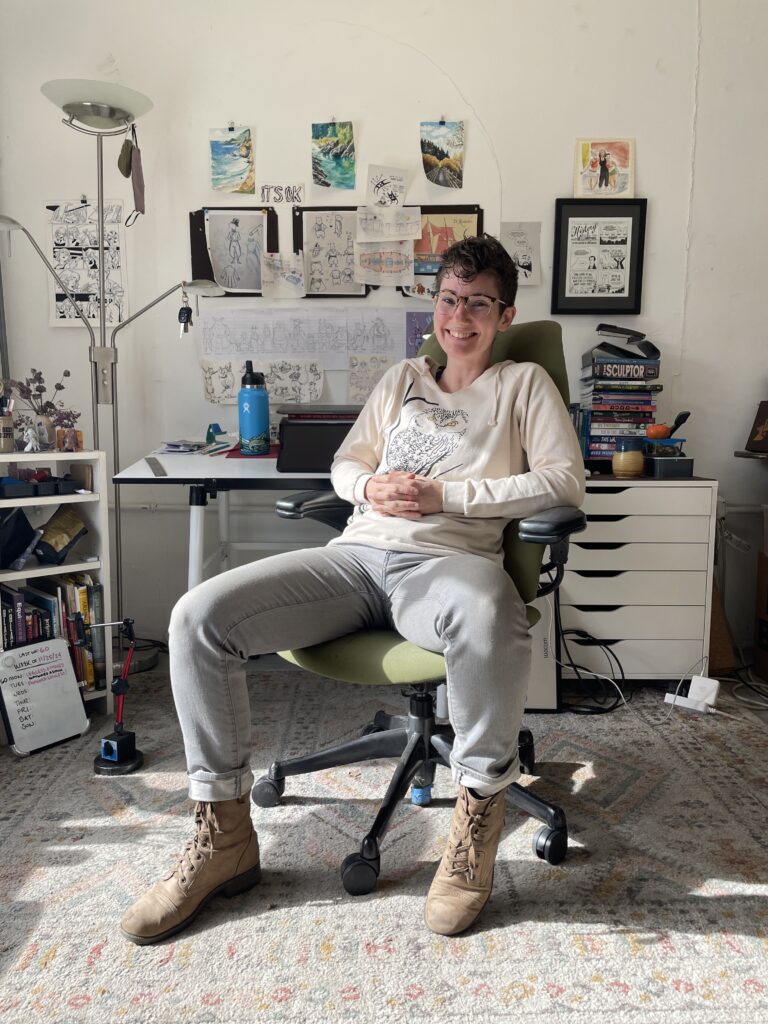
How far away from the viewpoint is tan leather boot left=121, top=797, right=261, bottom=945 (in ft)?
3.91

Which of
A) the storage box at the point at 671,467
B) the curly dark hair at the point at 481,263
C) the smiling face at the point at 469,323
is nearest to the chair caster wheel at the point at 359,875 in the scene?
the smiling face at the point at 469,323

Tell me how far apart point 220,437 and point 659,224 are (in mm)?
1613

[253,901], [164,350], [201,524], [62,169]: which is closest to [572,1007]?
[253,901]

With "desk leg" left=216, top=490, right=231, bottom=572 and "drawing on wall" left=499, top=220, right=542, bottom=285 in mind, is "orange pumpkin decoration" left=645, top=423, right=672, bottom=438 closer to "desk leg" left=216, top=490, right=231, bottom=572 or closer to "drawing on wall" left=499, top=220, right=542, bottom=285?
"drawing on wall" left=499, top=220, right=542, bottom=285

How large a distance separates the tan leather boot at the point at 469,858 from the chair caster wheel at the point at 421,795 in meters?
0.33

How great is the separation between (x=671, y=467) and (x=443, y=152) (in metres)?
1.24

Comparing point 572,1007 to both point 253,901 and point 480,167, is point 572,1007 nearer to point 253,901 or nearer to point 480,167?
point 253,901

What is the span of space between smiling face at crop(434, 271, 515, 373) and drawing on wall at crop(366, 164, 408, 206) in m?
1.06

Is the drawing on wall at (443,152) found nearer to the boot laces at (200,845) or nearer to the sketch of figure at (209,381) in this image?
the sketch of figure at (209,381)

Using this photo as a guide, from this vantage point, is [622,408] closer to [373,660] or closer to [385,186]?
[385,186]

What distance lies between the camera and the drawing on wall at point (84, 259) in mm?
2529

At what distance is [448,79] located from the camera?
2.45 metres

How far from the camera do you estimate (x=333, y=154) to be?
2482mm

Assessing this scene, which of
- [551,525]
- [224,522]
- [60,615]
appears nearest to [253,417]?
[224,522]
